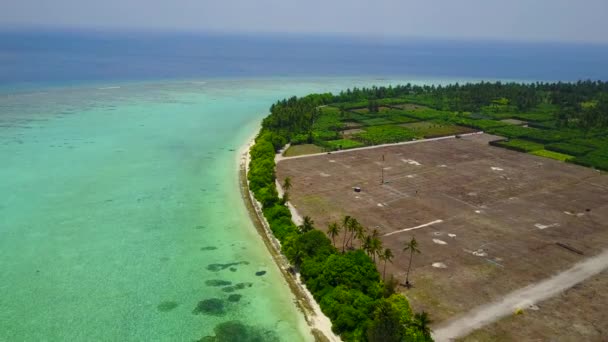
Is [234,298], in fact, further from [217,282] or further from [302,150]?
[302,150]

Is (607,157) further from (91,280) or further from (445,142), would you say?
(91,280)

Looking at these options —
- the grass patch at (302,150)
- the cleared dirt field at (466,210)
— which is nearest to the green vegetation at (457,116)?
the grass patch at (302,150)

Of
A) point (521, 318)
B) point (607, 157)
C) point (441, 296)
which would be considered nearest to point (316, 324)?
point (441, 296)

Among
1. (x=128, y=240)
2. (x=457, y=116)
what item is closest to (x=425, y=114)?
(x=457, y=116)

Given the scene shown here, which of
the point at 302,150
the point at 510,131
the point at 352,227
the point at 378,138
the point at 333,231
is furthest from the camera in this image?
the point at 510,131

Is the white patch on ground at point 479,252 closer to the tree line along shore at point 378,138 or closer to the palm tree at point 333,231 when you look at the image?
the tree line along shore at point 378,138

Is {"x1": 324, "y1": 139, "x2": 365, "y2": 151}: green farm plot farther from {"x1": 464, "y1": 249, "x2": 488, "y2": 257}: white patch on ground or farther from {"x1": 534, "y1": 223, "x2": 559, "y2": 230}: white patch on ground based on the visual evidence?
{"x1": 464, "y1": 249, "x2": 488, "y2": 257}: white patch on ground
